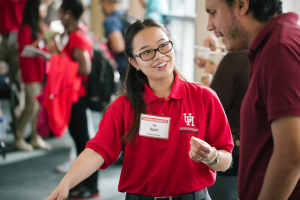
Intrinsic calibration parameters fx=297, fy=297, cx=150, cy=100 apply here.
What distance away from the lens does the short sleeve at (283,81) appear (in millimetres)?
739

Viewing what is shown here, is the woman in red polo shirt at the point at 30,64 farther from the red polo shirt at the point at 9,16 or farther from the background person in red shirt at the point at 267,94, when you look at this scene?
the background person in red shirt at the point at 267,94

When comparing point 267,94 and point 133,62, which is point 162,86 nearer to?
point 133,62

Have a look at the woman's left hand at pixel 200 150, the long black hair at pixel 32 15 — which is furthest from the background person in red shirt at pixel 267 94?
the long black hair at pixel 32 15

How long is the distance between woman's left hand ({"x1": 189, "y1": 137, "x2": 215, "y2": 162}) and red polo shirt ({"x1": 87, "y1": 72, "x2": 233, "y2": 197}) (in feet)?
0.52

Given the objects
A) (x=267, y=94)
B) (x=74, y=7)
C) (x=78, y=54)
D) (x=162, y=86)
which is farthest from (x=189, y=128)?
(x=74, y=7)

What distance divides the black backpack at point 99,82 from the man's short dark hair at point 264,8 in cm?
210

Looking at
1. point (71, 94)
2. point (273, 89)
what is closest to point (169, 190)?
point (273, 89)

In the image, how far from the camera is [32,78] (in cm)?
394

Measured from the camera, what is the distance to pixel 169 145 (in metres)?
1.25

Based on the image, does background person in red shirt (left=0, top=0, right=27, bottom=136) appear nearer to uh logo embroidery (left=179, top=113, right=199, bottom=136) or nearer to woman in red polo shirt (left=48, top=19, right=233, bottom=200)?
woman in red polo shirt (left=48, top=19, right=233, bottom=200)

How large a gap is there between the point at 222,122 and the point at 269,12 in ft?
1.77

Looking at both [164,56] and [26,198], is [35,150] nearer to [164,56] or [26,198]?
[26,198]

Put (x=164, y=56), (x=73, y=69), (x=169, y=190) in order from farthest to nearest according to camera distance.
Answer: (x=73, y=69) → (x=164, y=56) → (x=169, y=190)

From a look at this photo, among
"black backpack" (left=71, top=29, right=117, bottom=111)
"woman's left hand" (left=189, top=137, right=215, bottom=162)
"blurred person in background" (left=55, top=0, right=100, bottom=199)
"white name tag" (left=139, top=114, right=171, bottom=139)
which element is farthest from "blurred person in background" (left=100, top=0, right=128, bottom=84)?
"woman's left hand" (left=189, top=137, right=215, bottom=162)
